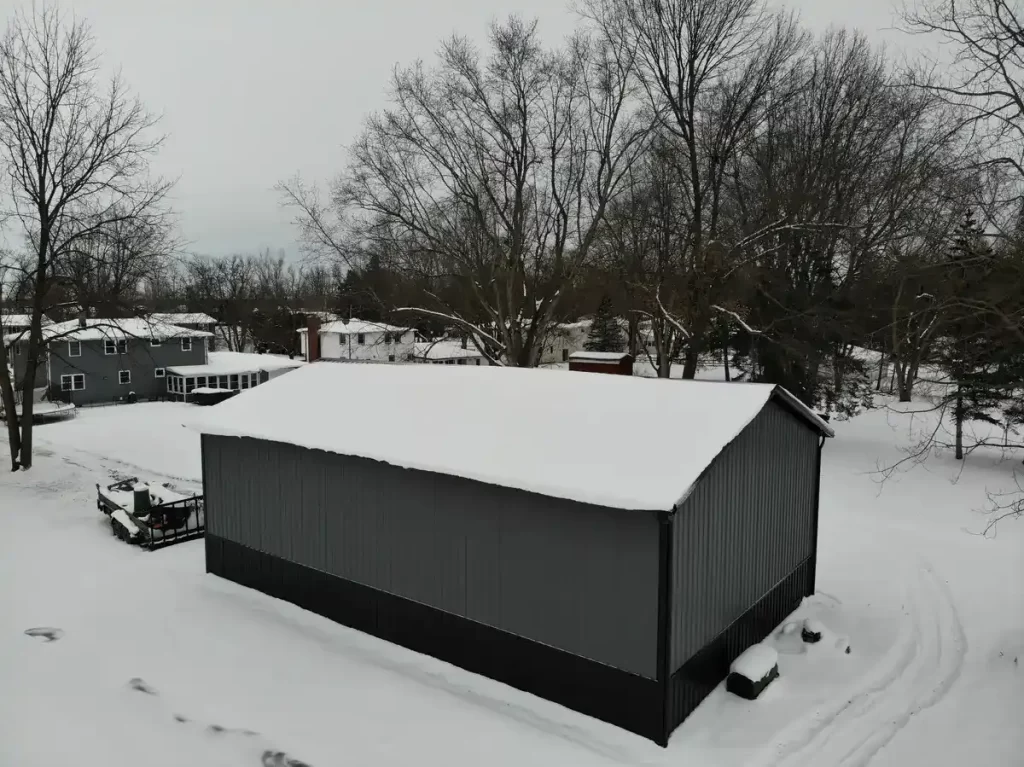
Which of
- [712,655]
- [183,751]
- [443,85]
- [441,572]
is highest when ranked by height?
[443,85]

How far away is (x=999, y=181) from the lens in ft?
32.3

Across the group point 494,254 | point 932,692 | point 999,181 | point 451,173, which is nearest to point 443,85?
point 451,173

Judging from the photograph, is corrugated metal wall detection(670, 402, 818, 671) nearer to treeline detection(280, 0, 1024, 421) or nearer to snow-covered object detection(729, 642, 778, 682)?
snow-covered object detection(729, 642, 778, 682)

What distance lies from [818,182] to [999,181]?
16.8 m

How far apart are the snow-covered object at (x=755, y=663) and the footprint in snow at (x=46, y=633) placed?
10.3 m

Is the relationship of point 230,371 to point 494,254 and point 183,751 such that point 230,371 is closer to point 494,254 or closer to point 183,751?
point 494,254

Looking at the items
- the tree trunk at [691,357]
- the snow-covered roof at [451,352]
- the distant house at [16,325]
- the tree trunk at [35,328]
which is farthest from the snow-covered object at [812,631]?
the snow-covered roof at [451,352]

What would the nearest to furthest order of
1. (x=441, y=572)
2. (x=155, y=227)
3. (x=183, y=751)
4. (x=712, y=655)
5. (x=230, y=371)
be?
(x=183, y=751) → (x=712, y=655) → (x=441, y=572) → (x=155, y=227) → (x=230, y=371)

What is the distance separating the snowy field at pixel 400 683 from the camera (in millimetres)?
7871

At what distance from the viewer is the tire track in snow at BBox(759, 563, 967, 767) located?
7809 millimetres

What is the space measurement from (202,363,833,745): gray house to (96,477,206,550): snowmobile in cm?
301

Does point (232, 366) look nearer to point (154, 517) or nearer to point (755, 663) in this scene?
point (154, 517)

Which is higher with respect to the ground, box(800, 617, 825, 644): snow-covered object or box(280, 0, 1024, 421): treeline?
box(280, 0, 1024, 421): treeline

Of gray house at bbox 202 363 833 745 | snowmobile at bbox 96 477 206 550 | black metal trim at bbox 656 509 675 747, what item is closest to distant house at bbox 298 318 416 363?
snowmobile at bbox 96 477 206 550
